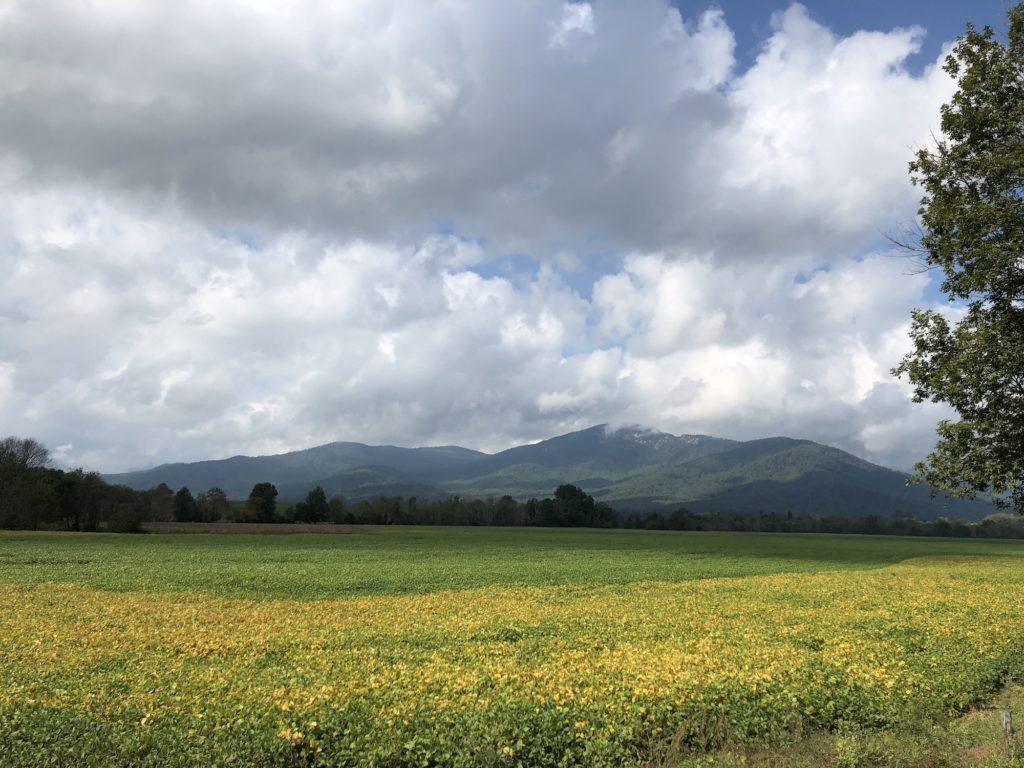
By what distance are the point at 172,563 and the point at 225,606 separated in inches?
1020

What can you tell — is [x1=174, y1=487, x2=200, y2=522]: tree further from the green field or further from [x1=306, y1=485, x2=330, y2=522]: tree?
the green field

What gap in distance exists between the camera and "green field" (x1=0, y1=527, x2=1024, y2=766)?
12.1 meters

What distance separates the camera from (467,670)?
16953mm

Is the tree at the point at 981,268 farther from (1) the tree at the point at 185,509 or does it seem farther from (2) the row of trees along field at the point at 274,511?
(1) the tree at the point at 185,509

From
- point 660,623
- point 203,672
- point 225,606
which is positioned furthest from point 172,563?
point 660,623

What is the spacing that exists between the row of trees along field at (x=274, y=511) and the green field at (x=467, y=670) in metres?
79.2

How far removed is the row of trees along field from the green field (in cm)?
7924

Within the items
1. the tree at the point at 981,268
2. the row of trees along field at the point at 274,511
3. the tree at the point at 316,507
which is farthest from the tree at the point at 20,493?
the tree at the point at 981,268

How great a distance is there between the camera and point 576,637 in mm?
22234

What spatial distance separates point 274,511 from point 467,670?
150541 millimetres

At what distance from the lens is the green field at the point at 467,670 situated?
1212cm

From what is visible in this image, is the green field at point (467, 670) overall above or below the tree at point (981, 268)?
below

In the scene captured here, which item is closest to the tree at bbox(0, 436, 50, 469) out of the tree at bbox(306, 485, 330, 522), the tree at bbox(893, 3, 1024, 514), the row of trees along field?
the row of trees along field

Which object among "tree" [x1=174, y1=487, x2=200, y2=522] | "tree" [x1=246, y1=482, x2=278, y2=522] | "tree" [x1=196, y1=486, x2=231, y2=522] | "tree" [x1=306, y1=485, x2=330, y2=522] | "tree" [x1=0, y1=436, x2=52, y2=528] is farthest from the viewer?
"tree" [x1=306, y1=485, x2=330, y2=522]
